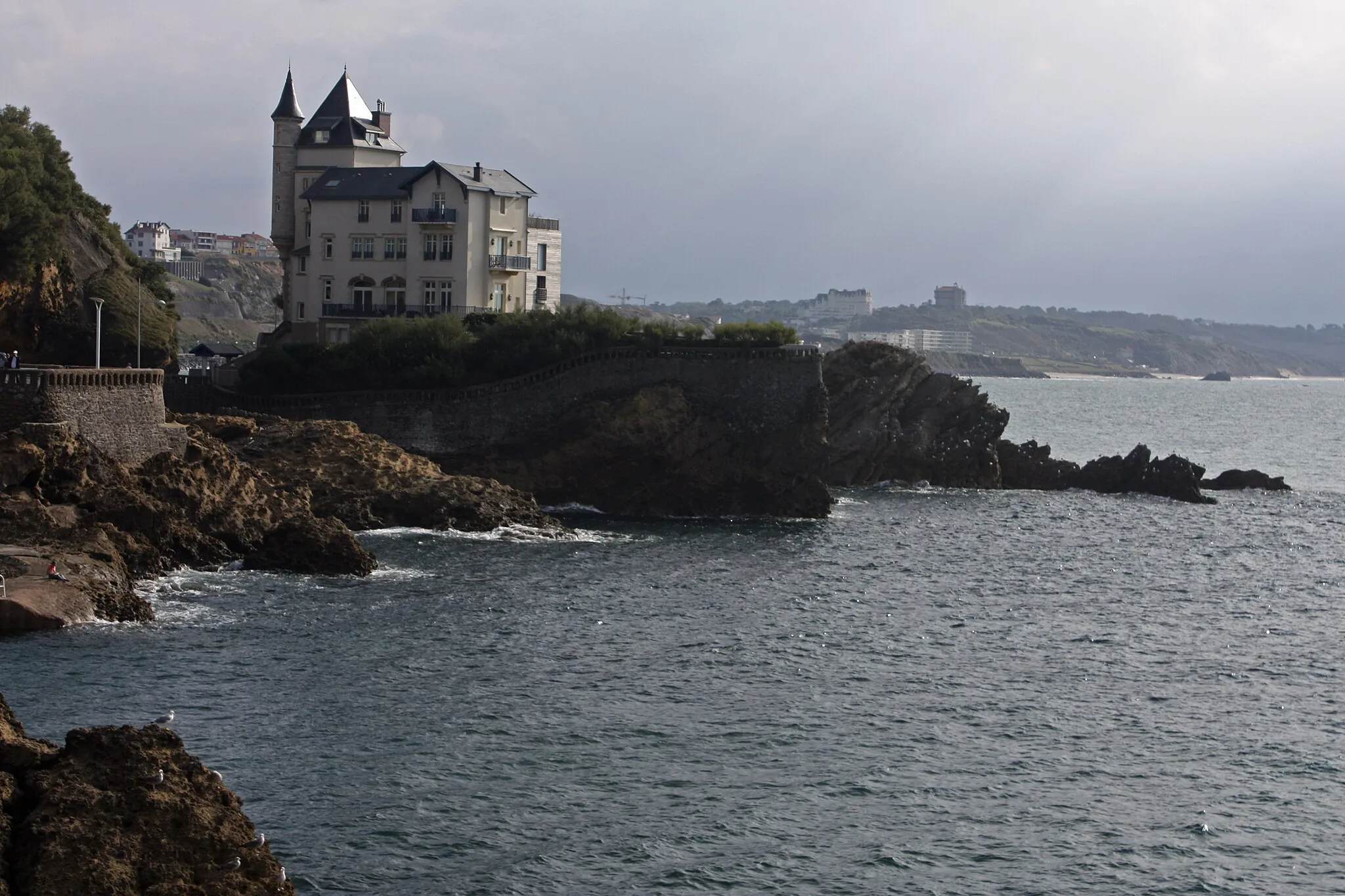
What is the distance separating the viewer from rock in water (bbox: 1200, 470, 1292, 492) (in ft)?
263

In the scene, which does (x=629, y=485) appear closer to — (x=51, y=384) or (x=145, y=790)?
(x=51, y=384)

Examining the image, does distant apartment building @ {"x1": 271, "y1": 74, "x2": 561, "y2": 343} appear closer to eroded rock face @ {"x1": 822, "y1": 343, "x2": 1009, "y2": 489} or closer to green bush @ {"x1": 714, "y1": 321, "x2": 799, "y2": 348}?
green bush @ {"x1": 714, "y1": 321, "x2": 799, "y2": 348}

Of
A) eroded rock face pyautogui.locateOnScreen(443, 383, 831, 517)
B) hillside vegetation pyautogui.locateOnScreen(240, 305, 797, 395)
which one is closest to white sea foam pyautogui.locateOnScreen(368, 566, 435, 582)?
eroded rock face pyautogui.locateOnScreen(443, 383, 831, 517)

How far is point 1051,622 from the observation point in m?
43.4

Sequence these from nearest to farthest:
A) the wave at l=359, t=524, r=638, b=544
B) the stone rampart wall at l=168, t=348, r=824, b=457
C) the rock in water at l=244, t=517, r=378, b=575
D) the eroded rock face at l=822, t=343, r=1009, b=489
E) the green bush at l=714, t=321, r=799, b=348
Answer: the rock in water at l=244, t=517, r=378, b=575 < the wave at l=359, t=524, r=638, b=544 < the stone rampart wall at l=168, t=348, r=824, b=457 < the green bush at l=714, t=321, r=799, b=348 < the eroded rock face at l=822, t=343, r=1009, b=489

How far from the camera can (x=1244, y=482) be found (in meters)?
80.8

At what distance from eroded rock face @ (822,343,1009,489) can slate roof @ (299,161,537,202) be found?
1767 centimetres

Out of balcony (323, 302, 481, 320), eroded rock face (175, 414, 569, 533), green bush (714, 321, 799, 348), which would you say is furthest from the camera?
balcony (323, 302, 481, 320)

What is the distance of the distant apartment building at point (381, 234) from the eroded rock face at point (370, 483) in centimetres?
1427

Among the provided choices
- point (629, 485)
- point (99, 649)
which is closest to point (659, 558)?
point (629, 485)

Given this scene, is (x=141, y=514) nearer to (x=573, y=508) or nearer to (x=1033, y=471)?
(x=573, y=508)

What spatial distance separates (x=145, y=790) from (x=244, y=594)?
23.2 meters

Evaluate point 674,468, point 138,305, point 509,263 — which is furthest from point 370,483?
point 509,263

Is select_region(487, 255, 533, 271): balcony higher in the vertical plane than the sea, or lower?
higher
